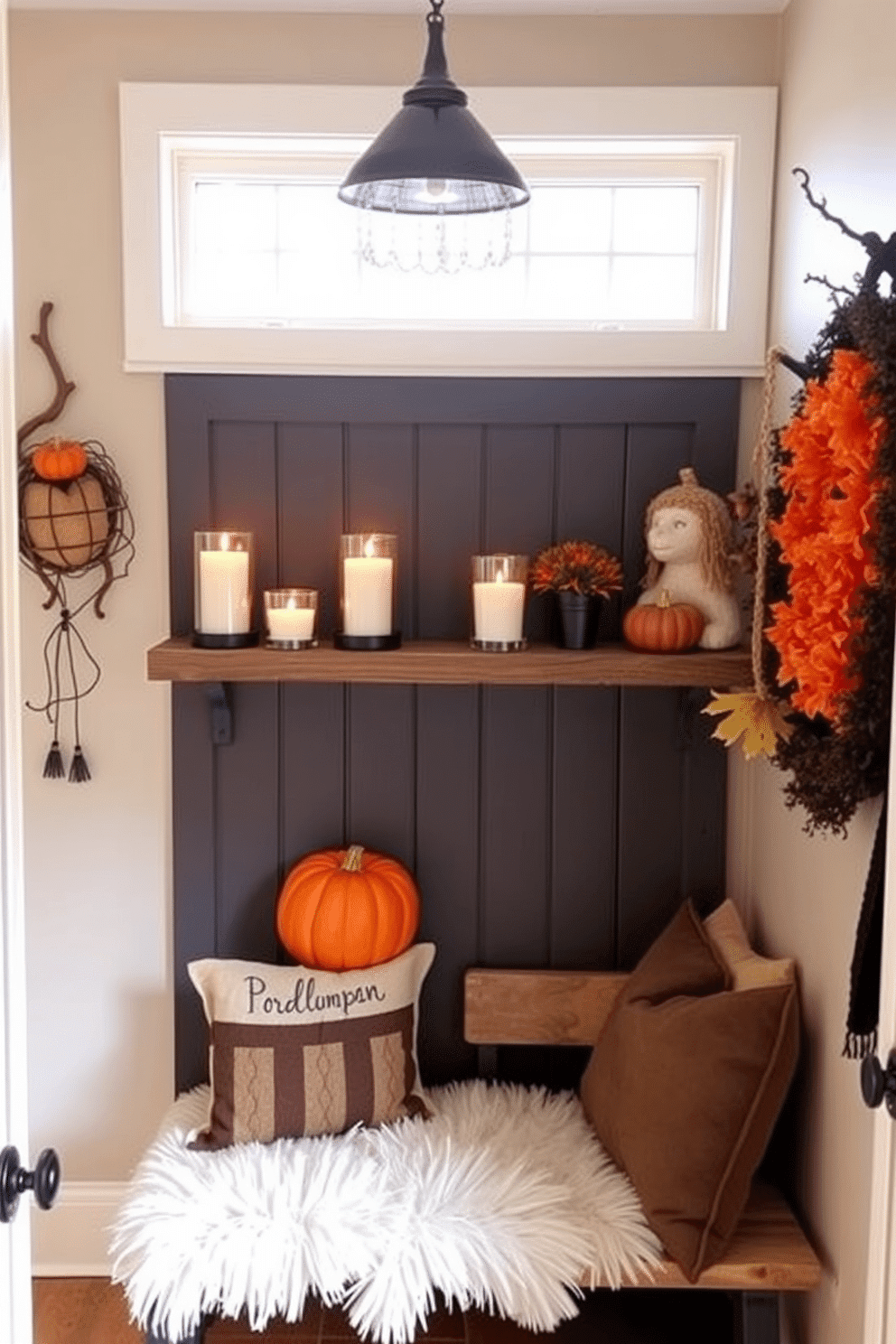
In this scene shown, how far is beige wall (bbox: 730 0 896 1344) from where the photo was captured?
199 cm

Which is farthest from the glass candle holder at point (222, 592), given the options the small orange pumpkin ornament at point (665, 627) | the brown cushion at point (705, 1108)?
the brown cushion at point (705, 1108)

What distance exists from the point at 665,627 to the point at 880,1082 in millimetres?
1190

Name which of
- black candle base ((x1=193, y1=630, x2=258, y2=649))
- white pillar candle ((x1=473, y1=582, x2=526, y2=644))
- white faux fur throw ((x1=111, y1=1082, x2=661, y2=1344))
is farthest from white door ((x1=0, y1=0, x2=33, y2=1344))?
white pillar candle ((x1=473, y1=582, x2=526, y2=644))

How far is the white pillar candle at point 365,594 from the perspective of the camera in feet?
8.18

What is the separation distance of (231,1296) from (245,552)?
125 centimetres

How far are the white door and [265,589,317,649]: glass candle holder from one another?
1.13 m

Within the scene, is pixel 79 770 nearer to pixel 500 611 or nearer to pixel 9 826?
pixel 500 611

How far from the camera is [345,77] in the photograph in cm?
262

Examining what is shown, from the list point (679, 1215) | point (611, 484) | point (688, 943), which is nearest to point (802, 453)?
point (611, 484)

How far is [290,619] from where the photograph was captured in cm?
250

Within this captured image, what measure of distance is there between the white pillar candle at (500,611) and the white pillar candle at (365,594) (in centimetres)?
18

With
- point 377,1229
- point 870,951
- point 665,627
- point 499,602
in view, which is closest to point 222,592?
point 499,602

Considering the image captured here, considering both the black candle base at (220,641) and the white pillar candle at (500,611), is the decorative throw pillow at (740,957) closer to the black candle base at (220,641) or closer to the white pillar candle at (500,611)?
the white pillar candle at (500,611)

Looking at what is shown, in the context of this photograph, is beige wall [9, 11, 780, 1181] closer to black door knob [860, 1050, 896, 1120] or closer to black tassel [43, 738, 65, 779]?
black tassel [43, 738, 65, 779]
